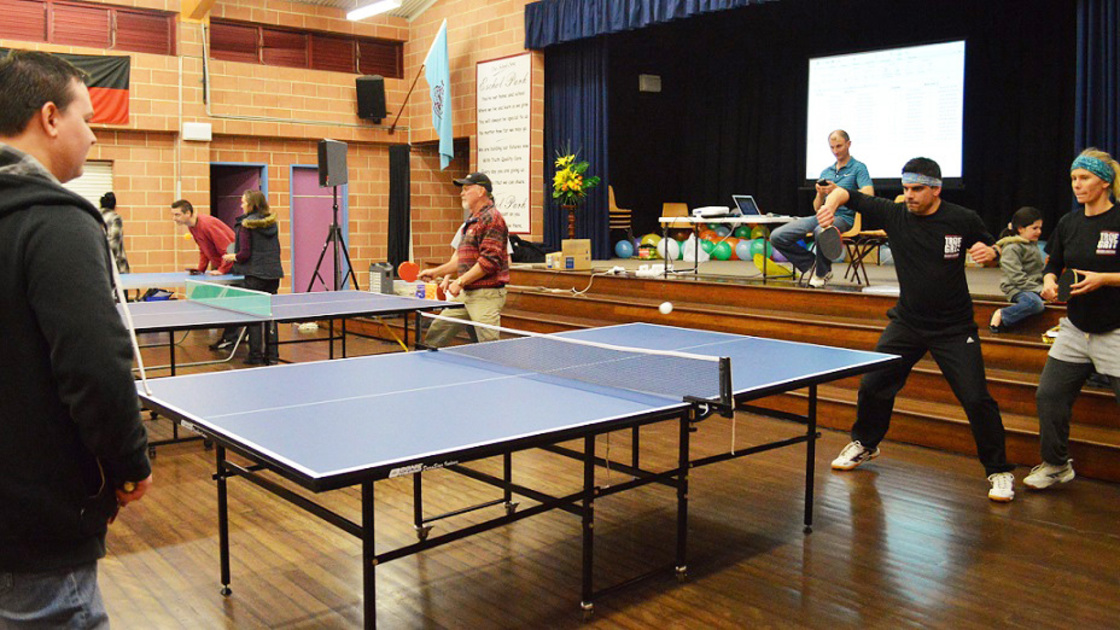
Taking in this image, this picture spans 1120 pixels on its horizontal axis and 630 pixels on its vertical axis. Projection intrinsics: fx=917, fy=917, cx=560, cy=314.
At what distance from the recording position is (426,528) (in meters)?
3.87

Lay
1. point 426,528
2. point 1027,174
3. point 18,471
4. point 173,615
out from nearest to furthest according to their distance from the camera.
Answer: point 18,471, point 173,615, point 426,528, point 1027,174

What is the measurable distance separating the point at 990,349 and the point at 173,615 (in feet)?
15.7

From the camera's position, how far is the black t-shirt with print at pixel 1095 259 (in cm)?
404

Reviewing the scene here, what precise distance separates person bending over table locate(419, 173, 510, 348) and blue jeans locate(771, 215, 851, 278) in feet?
8.01

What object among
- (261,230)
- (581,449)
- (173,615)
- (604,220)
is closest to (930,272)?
(581,449)

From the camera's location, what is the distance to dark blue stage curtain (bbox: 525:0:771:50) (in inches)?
356

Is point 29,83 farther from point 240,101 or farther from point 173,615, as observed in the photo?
point 240,101

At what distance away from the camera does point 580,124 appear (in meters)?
10.8

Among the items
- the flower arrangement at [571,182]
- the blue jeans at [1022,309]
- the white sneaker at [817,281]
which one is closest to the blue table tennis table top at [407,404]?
the blue jeans at [1022,309]

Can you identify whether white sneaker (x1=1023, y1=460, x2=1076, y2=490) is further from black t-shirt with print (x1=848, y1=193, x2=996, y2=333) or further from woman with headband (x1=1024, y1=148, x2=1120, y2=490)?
black t-shirt with print (x1=848, y1=193, x2=996, y2=333)

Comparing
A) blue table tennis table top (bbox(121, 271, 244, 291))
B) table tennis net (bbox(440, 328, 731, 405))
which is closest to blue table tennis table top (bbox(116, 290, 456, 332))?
blue table tennis table top (bbox(121, 271, 244, 291))

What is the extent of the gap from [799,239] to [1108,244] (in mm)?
3276

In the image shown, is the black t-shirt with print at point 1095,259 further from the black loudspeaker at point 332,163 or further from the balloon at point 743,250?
the balloon at point 743,250

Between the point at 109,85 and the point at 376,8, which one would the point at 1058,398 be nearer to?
the point at 376,8
